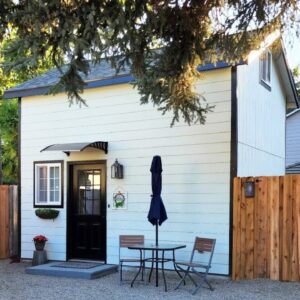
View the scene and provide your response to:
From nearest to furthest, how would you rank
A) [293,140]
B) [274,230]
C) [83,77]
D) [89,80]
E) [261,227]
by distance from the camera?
[274,230] < [261,227] < [89,80] < [83,77] < [293,140]

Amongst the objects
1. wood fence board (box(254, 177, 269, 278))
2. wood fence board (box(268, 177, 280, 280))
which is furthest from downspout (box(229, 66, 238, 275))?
wood fence board (box(268, 177, 280, 280))

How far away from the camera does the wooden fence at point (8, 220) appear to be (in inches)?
468

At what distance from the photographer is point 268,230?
28.3ft

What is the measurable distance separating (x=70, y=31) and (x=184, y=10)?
1.84 m

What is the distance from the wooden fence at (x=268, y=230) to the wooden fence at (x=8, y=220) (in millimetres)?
5784

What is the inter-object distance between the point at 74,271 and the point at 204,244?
2.55 meters

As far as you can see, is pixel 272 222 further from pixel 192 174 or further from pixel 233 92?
pixel 233 92

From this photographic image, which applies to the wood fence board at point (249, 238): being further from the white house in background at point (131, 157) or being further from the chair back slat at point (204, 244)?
the chair back slat at point (204, 244)

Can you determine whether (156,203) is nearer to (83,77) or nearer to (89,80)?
(89,80)

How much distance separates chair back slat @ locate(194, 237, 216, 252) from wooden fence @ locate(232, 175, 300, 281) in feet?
1.97

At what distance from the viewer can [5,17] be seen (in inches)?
232

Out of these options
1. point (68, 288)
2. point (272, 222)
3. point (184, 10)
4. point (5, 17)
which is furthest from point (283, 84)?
point (5, 17)

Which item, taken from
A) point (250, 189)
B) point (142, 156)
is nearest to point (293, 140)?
point (142, 156)

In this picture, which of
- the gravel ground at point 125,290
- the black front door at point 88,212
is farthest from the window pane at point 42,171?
the gravel ground at point 125,290
